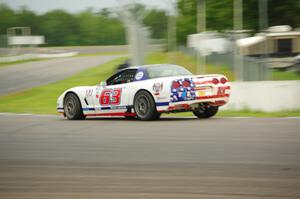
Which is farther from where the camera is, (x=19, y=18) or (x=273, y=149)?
(x=273, y=149)

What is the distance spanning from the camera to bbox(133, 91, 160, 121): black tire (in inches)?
539

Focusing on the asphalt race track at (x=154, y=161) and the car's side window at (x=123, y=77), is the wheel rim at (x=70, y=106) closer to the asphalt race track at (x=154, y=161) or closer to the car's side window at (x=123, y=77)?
the car's side window at (x=123, y=77)

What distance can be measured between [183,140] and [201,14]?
927 centimetres

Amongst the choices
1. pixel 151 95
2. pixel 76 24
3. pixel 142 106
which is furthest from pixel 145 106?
pixel 76 24

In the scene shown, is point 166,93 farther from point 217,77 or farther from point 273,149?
point 273,149

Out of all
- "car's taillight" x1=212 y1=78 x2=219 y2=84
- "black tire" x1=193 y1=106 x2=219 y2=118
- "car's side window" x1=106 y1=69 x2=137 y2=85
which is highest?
"car's side window" x1=106 y1=69 x2=137 y2=85

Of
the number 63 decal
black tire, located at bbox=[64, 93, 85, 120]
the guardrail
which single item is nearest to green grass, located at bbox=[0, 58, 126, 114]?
black tire, located at bbox=[64, 93, 85, 120]

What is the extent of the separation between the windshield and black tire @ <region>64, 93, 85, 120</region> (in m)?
2.10

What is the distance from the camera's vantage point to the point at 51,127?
13109mm

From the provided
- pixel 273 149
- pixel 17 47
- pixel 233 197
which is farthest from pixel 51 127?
pixel 17 47

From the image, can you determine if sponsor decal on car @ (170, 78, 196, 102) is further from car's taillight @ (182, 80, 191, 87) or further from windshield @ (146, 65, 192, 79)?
windshield @ (146, 65, 192, 79)

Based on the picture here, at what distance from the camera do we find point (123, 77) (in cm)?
1475

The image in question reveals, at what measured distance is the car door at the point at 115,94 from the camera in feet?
47.3

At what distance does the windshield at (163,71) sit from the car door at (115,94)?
43cm
